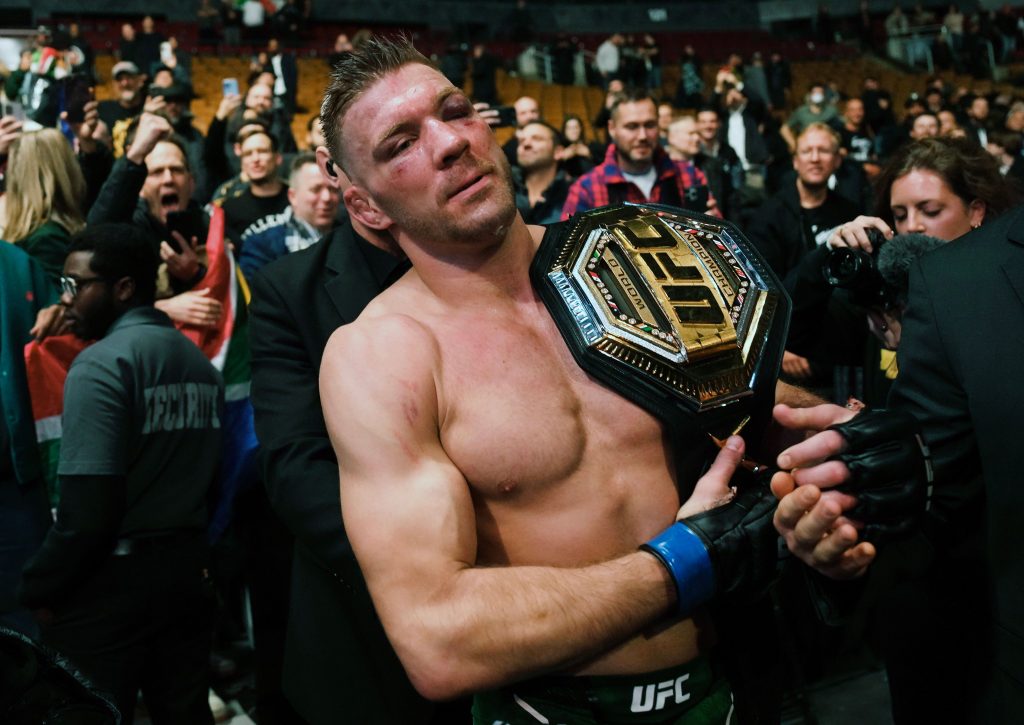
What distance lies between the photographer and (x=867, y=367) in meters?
2.65

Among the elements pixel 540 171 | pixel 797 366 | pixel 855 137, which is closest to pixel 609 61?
pixel 855 137

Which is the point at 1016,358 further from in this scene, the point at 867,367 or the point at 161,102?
A: the point at 161,102

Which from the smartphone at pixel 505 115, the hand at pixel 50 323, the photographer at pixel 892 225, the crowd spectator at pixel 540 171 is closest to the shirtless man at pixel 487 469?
the photographer at pixel 892 225

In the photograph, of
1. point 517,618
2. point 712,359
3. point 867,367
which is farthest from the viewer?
point 867,367

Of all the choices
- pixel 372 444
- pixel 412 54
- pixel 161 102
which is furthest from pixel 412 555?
pixel 161 102

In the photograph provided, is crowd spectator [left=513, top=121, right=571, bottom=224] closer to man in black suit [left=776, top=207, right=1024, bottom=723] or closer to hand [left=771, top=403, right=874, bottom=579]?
man in black suit [left=776, top=207, right=1024, bottom=723]

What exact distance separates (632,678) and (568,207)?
3230 mm

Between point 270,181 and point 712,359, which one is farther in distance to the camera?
point 270,181

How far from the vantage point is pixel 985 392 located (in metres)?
1.43

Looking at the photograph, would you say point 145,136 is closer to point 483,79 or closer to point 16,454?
point 16,454

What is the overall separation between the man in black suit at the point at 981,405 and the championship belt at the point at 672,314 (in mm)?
136

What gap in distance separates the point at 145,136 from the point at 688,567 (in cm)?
254

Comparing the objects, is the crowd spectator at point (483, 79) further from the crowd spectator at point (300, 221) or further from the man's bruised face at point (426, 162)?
the man's bruised face at point (426, 162)

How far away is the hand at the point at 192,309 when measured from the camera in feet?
10.4
